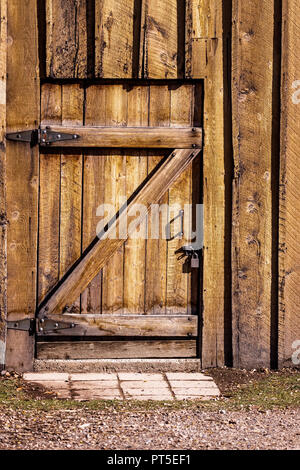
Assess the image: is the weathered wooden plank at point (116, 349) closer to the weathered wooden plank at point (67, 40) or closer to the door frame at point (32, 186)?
the door frame at point (32, 186)

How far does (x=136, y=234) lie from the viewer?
19.9ft

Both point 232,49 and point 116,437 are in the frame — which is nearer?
point 116,437

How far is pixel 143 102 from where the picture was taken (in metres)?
6.02

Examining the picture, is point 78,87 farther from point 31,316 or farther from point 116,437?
point 116,437

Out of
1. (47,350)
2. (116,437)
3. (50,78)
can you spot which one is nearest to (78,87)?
(50,78)

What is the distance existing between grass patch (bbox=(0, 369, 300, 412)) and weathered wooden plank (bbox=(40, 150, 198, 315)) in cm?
68

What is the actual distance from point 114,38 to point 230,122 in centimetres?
108

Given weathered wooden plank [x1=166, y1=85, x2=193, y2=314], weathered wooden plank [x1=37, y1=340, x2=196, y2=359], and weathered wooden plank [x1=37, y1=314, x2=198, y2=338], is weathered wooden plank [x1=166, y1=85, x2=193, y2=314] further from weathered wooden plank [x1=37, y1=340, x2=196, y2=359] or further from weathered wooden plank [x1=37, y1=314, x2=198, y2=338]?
weathered wooden plank [x1=37, y1=340, x2=196, y2=359]

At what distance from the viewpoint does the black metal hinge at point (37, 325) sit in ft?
19.6

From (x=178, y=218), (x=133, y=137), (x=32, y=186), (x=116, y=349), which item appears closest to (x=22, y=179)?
(x=32, y=186)

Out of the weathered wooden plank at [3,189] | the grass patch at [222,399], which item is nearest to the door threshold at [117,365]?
the grass patch at [222,399]

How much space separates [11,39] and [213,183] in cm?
185

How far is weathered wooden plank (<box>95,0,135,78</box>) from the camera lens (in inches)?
230

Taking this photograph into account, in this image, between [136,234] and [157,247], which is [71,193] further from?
[157,247]
